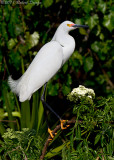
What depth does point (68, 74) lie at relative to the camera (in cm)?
259

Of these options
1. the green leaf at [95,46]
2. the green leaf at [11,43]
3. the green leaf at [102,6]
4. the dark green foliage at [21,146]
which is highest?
the green leaf at [102,6]

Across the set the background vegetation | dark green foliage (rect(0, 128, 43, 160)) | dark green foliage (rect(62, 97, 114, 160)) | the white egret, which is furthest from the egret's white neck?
dark green foliage (rect(0, 128, 43, 160))

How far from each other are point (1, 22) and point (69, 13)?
25.4 inches

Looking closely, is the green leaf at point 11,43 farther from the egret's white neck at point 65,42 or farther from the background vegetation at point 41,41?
the egret's white neck at point 65,42

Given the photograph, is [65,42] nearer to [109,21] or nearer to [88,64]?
[109,21]

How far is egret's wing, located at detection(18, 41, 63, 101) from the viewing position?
5.88ft

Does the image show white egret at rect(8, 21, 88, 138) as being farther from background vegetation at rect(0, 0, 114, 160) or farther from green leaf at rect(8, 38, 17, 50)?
green leaf at rect(8, 38, 17, 50)

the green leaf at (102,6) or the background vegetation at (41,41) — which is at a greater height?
the green leaf at (102,6)

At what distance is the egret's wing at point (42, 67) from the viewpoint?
70.6 inches

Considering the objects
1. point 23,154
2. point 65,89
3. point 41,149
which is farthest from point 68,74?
point 23,154

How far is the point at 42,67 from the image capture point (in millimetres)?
1813

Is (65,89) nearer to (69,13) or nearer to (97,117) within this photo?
(69,13)

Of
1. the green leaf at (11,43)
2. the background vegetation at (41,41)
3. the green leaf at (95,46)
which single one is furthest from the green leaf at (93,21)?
the green leaf at (11,43)

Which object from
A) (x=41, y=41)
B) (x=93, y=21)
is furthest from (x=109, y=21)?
(x=41, y=41)
